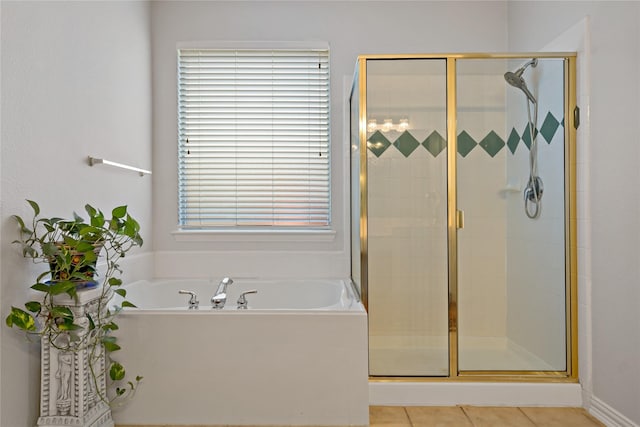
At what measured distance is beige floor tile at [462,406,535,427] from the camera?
2.03 metres

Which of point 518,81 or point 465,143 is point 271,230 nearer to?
point 465,143

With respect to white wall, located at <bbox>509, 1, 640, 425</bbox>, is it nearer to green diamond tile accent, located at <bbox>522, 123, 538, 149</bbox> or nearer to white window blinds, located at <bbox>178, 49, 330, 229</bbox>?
green diamond tile accent, located at <bbox>522, 123, 538, 149</bbox>

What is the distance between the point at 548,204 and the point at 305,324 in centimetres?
142

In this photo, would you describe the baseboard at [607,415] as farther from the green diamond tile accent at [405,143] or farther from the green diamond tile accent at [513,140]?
the green diamond tile accent at [405,143]

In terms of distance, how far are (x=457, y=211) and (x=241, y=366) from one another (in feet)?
4.36

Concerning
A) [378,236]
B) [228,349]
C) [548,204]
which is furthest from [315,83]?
[228,349]

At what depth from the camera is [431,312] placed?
241 cm

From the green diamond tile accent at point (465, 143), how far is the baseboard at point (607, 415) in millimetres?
1338

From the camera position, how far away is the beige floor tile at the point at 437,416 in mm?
2028

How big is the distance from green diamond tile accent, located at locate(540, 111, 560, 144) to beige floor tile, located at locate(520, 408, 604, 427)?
1.35 metres

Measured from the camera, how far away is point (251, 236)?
3.04m

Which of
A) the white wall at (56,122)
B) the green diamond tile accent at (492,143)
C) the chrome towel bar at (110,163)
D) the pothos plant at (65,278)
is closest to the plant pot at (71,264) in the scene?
the pothos plant at (65,278)

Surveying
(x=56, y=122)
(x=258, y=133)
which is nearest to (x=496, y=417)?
(x=258, y=133)

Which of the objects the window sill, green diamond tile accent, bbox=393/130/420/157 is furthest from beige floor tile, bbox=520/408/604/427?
the window sill
